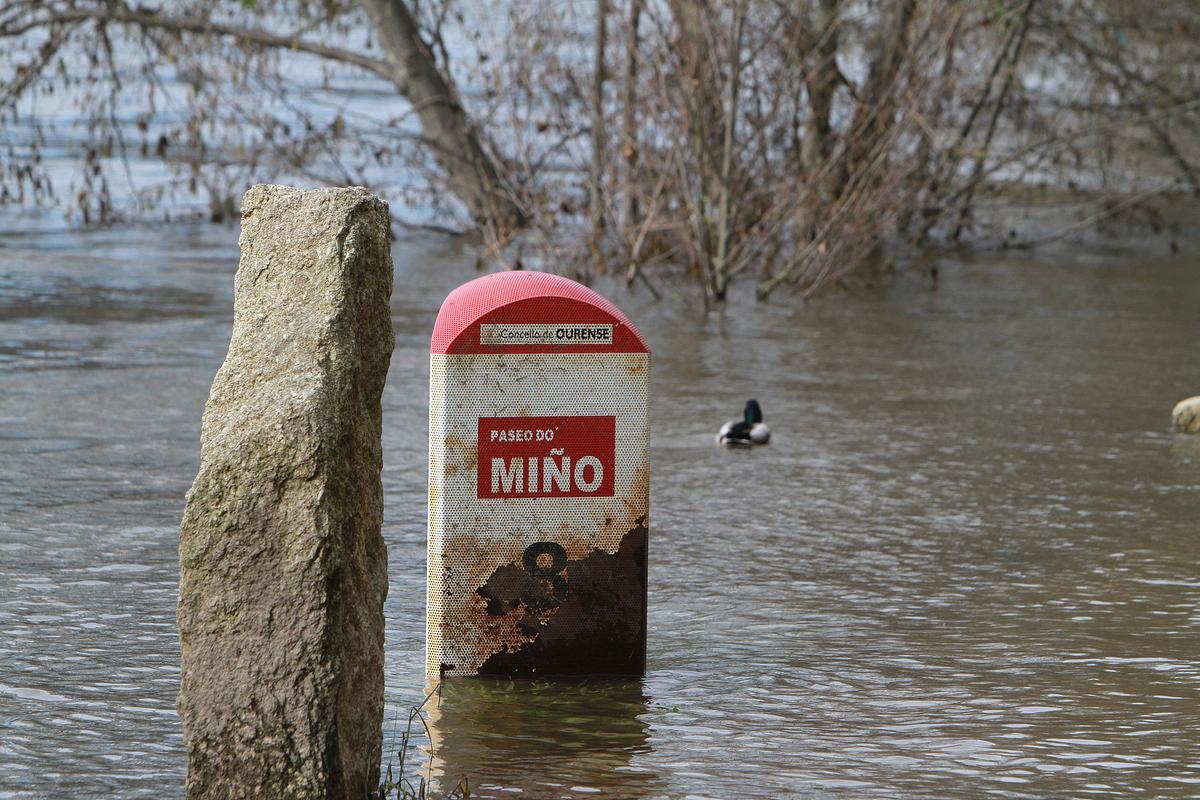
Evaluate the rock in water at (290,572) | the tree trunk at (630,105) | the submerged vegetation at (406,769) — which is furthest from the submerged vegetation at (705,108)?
the rock in water at (290,572)


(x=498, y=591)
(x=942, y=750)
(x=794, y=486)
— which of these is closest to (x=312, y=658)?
(x=498, y=591)

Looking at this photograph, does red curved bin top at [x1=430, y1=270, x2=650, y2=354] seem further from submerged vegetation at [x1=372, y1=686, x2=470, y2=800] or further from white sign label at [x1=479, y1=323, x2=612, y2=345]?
submerged vegetation at [x1=372, y1=686, x2=470, y2=800]

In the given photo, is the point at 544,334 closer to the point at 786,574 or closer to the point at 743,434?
the point at 786,574

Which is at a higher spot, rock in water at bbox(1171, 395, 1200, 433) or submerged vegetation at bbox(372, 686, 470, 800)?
rock in water at bbox(1171, 395, 1200, 433)

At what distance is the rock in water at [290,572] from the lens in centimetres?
347

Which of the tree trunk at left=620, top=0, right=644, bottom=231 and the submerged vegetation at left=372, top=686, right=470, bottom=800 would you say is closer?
the submerged vegetation at left=372, top=686, right=470, bottom=800

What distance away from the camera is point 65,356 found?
10188mm

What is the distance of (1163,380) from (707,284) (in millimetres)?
3658

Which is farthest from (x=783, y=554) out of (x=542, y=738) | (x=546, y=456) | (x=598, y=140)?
(x=598, y=140)

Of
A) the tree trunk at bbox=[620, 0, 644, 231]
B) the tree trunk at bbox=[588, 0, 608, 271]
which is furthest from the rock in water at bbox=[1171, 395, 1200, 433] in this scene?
the tree trunk at bbox=[588, 0, 608, 271]

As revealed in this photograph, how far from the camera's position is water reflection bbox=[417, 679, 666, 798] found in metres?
3.93

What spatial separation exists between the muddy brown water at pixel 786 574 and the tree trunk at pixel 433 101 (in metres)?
4.61

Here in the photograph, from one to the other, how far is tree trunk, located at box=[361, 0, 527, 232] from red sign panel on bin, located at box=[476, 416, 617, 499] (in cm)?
1114

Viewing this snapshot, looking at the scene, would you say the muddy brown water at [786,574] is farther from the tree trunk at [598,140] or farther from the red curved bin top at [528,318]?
the tree trunk at [598,140]
